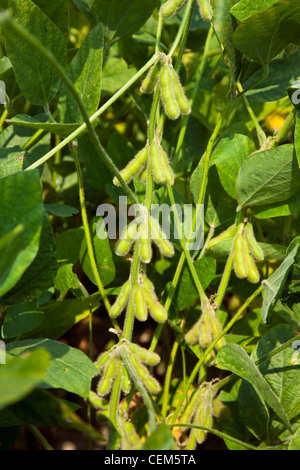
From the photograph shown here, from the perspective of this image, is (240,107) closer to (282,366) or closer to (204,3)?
(204,3)

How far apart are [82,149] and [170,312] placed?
1.47ft

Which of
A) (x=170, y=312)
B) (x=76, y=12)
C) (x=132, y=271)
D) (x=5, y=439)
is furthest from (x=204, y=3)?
(x=5, y=439)

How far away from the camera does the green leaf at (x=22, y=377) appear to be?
417 millimetres

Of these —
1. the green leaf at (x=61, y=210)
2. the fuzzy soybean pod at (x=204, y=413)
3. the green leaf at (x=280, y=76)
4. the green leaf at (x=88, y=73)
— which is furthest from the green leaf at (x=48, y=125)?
the fuzzy soybean pod at (x=204, y=413)

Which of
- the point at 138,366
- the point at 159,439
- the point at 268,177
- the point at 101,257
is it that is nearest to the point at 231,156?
the point at 268,177

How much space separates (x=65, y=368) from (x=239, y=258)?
37 cm

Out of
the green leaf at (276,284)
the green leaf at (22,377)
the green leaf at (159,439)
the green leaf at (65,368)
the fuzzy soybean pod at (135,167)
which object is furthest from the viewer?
the fuzzy soybean pod at (135,167)

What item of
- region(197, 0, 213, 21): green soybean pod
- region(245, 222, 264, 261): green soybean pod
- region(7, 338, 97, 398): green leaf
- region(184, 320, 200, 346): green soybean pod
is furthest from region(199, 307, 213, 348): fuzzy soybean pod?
region(197, 0, 213, 21): green soybean pod

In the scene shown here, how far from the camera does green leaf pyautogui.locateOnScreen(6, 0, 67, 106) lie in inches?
32.3

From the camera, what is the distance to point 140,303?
859 millimetres

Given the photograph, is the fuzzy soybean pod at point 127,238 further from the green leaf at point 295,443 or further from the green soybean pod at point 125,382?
the green leaf at point 295,443

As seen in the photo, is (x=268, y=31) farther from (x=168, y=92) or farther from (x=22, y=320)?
(x=22, y=320)

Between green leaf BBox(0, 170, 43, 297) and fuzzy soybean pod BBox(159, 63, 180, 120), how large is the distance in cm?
28

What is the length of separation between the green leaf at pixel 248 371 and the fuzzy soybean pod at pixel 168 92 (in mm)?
384
